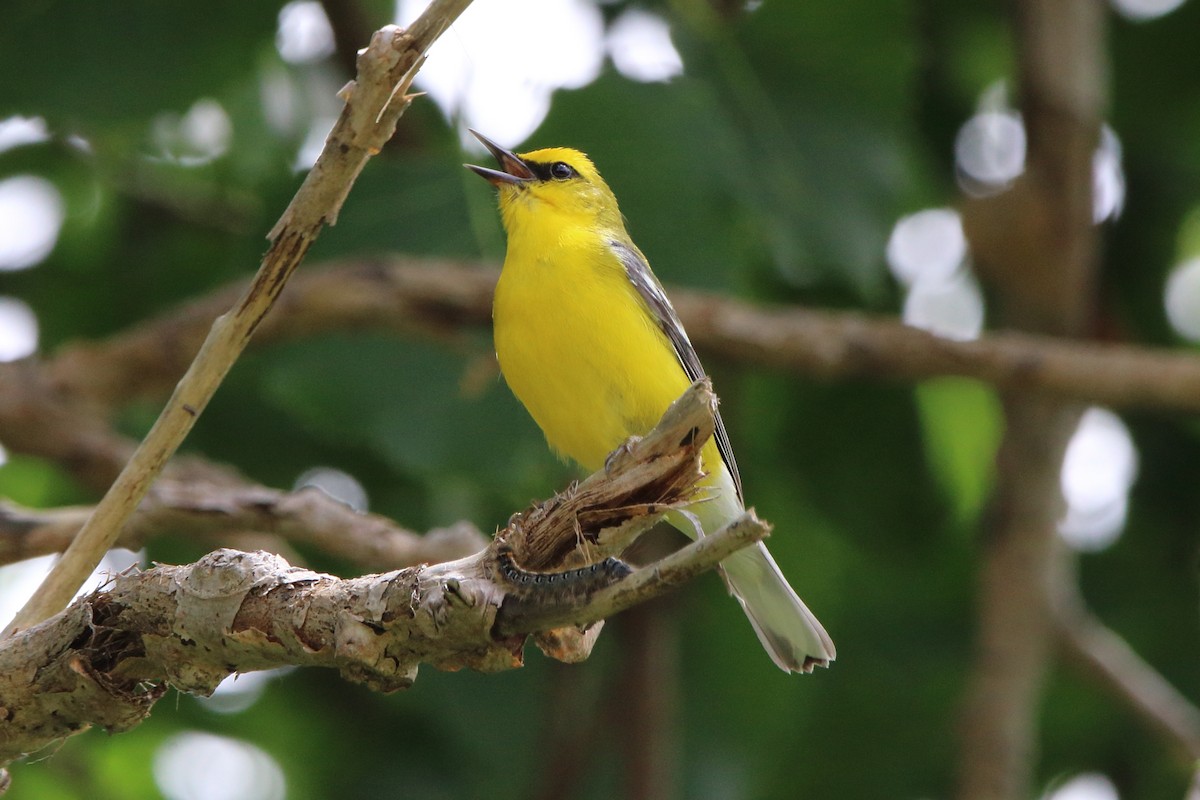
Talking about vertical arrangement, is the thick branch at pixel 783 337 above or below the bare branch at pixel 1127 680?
above

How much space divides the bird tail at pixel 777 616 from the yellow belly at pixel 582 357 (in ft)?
1.81

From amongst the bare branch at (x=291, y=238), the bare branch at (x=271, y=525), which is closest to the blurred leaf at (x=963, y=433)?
the bare branch at (x=271, y=525)

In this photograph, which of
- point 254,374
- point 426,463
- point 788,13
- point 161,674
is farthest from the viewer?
point 254,374

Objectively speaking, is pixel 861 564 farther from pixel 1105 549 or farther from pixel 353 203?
pixel 353 203

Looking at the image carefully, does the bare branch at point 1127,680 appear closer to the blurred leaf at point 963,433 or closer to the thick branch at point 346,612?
the blurred leaf at point 963,433

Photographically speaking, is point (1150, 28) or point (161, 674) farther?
point (1150, 28)

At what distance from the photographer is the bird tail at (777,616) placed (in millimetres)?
3959

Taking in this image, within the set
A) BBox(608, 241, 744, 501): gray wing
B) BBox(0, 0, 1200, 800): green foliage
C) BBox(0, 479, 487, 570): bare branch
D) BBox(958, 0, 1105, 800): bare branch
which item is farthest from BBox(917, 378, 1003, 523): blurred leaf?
BBox(0, 479, 487, 570): bare branch

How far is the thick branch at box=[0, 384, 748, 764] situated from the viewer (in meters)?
A: 2.32

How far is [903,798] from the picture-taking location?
6.61 meters

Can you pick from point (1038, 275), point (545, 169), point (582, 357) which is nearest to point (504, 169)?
point (545, 169)

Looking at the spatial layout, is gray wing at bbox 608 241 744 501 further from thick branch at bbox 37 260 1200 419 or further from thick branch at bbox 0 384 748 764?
thick branch at bbox 0 384 748 764

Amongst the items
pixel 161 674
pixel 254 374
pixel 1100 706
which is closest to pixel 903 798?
pixel 1100 706

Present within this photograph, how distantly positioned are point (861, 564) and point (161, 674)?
4.79m
